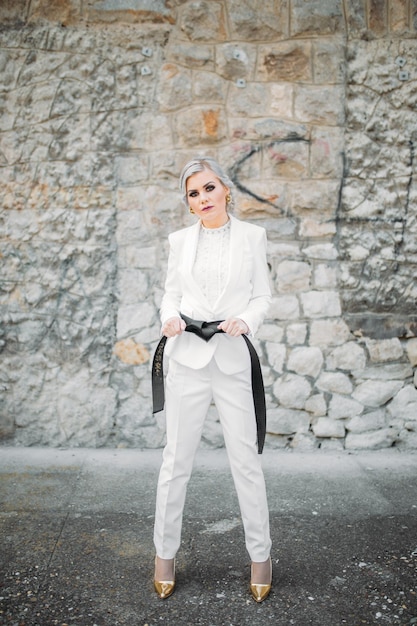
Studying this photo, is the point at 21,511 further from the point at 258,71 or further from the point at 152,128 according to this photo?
the point at 258,71

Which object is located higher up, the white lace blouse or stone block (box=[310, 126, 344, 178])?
stone block (box=[310, 126, 344, 178])

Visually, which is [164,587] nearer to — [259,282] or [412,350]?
[259,282]

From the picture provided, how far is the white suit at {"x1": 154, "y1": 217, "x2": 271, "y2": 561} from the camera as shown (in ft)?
7.98

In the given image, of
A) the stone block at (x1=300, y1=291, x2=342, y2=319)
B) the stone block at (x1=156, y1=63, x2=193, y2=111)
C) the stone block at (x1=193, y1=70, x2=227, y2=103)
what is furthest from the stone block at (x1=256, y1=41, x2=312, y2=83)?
the stone block at (x1=300, y1=291, x2=342, y2=319)

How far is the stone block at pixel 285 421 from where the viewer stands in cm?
421

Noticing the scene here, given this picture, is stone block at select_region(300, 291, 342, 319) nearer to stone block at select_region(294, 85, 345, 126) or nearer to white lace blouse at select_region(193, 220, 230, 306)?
stone block at select_region(294, 85, 345, 126)

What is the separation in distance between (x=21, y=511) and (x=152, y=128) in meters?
2.63

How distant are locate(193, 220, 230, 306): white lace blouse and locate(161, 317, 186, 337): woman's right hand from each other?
0.18m

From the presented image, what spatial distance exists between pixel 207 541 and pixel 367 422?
1.76 m

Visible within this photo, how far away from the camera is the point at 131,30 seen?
4.01 metres

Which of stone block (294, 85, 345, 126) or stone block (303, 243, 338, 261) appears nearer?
stone block (294, 85, 345, 126)

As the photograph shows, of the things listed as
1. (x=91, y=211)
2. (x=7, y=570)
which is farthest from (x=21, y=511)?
(x=91, y=211)

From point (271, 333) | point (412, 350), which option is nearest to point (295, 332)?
point (271, 333)

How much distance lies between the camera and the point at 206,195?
96.7 inches
